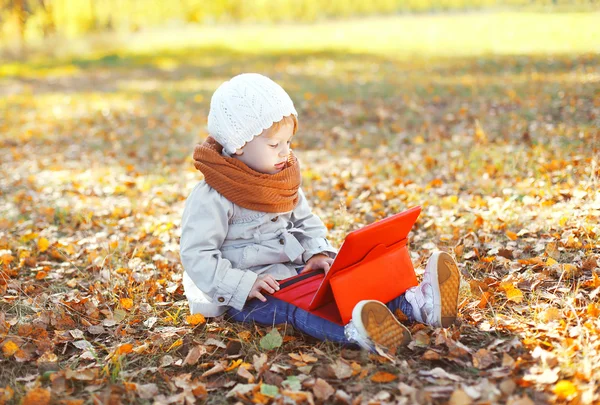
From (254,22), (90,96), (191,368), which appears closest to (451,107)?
(191,368)

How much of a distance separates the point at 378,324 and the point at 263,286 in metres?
0.69

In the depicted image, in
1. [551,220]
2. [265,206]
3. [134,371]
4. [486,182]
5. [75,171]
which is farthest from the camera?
[75,171]

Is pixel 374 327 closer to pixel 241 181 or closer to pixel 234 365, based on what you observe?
pixel 234 365

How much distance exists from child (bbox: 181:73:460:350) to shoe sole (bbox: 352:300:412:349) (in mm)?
237

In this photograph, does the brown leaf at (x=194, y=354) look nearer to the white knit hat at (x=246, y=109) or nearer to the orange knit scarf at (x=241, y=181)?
the orange knit scarf at (x=241, y=181)

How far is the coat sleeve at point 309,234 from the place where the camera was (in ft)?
11.1

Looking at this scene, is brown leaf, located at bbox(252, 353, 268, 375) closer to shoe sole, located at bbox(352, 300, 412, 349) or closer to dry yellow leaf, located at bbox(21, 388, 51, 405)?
shoe sole, located at bbox(352, 300, 412, 349)

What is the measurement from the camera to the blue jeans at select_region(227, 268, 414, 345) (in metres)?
Result: 2.87

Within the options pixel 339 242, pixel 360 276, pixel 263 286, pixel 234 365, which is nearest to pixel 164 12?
pixel 339 242

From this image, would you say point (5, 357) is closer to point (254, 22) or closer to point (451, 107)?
point (451, 107)

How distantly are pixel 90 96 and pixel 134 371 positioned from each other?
12.1 m

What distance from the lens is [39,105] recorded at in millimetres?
12812

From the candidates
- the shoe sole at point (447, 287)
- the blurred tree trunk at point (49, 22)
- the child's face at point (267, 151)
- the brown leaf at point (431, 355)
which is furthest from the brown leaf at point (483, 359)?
the blurred tree trunk at point (49, 22)

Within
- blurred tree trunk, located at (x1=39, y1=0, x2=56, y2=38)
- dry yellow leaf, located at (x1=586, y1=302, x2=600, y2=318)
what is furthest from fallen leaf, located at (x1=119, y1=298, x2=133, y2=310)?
blurred tree trunk, located at (x1=39, y1=0, x2=56, y2=38)
